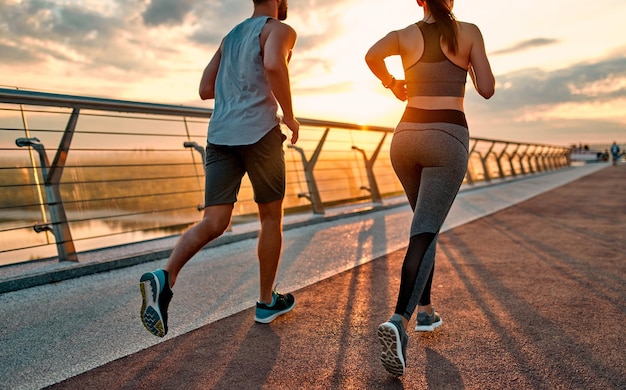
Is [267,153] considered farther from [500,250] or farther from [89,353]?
[500,250]

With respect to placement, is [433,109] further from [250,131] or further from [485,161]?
[485,161]

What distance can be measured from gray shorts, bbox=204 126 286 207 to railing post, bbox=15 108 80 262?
6.18 feet

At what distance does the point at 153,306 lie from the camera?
2.28 meters

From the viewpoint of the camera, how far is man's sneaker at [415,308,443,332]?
2.42 meters

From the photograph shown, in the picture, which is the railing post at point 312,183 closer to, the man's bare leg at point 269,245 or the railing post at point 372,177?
the railing post at point 372,177

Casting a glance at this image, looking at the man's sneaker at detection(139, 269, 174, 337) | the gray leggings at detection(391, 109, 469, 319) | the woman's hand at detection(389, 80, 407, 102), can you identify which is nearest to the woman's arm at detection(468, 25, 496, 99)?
the gray leggings at detection(391, 109, 469, 319)

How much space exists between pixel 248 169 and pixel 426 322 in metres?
1.20

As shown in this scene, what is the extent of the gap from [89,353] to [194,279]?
139 cm

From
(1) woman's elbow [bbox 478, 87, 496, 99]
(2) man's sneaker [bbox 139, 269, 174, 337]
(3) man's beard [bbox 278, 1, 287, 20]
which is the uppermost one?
(3) man's beard [bbox 278, 1, 287, 20]

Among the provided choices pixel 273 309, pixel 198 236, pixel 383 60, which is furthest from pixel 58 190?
pixel 383 60

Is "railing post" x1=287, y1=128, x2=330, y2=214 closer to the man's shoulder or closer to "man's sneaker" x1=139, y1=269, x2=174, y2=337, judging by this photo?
the man's shoulder

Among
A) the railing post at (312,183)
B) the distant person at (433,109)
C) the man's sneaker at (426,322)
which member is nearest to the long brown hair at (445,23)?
the distant person at (433,109)

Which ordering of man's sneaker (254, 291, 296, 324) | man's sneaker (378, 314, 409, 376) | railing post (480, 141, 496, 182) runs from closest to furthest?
1. man's sneaker (378, 314, 409, 376)
2. man's sneaker (254, 291, 296, 324)
3. railing post (480, 141, 496, 182)

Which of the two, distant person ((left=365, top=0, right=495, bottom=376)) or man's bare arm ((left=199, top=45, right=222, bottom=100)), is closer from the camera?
distant person ((left=365, top=0, right=495, bottom=376))
